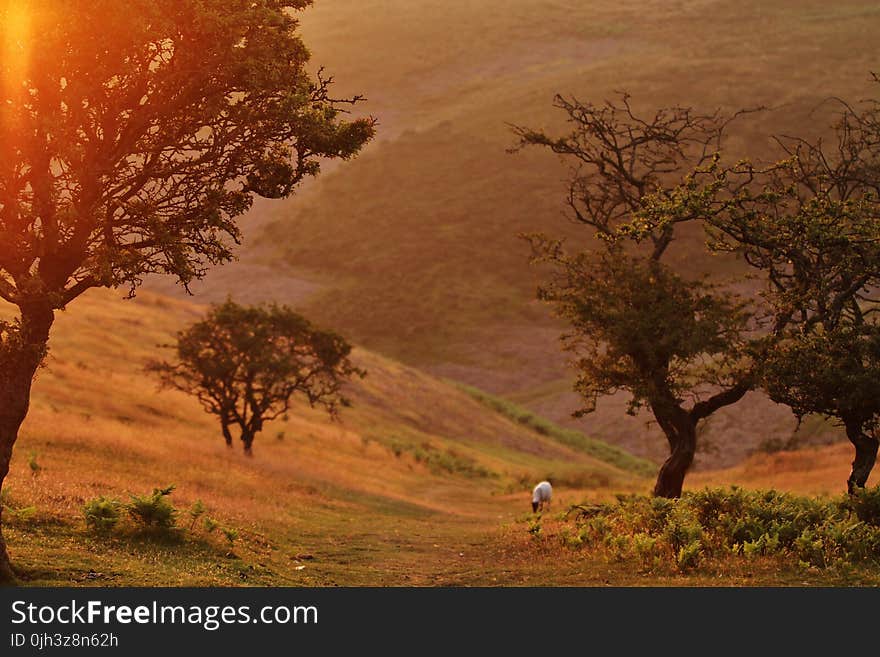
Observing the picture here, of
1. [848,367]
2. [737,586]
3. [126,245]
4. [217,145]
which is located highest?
[217,145]

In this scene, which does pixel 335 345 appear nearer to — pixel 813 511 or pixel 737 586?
pixel 813 511

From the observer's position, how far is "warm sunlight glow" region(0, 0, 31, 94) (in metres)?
15.2

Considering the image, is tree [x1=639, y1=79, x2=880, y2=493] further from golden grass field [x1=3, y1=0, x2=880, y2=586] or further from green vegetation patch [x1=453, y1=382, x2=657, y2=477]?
green vegetation patch [x1=453, y1=382, x2=657, y2=477]

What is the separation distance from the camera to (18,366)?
51.6ft

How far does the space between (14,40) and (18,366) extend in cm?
505

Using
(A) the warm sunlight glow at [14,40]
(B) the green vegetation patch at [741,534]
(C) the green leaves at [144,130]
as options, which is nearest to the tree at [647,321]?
(B) the green vegetation patch at [741,534]

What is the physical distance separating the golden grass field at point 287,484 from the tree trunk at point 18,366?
2.23 metres

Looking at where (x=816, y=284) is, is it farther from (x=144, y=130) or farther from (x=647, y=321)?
(x=144, y=130)

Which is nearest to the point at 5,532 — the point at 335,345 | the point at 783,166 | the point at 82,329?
the point at 783,166

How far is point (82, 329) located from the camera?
6956 cm

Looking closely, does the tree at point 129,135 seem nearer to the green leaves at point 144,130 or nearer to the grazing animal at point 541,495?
the green leaves at point 144,130

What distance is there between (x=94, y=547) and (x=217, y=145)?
7973mm

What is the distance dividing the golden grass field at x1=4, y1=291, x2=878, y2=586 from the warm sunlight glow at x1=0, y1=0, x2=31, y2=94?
25.8ft

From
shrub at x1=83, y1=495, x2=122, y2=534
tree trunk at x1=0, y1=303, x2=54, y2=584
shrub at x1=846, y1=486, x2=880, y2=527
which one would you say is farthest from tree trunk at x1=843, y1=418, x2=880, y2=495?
tree trunk at x1=0, y1=303, x2=54, y2=584
